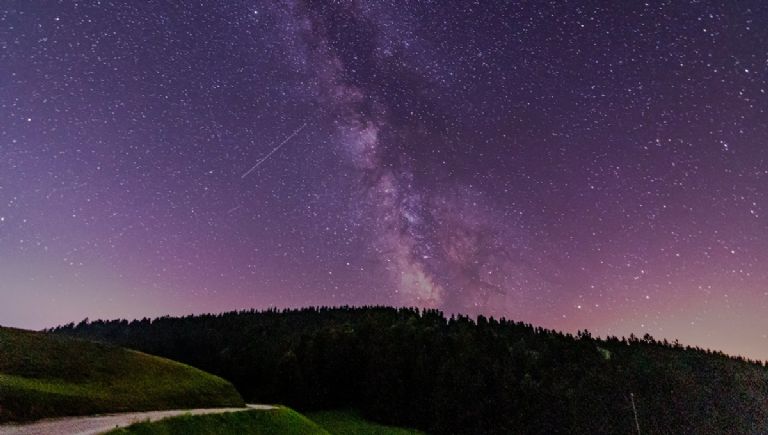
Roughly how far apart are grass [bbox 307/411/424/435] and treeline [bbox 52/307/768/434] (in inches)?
90.0

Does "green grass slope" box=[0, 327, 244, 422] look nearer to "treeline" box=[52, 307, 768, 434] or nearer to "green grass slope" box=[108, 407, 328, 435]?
"green grass slope" box=[108, 407, 328, 435]

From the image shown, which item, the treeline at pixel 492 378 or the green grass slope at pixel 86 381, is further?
the treeline at pixel 492 378

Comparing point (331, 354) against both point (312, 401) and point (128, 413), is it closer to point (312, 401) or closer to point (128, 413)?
point (312, 401)

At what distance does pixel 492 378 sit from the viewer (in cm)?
5812

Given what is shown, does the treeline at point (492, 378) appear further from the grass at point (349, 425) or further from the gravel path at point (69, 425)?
the gravel path at point (69, 425)

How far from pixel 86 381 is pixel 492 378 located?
41.0 metres

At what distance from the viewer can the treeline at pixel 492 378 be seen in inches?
2047

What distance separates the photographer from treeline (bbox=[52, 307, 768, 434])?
52.0 meters

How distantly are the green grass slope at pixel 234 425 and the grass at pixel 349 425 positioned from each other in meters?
18.2

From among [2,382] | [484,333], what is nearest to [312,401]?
[484,333]

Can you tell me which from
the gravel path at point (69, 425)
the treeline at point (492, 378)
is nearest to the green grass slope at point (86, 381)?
the gravel path at point (69, 425)

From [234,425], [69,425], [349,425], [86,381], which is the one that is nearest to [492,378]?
[349,425]

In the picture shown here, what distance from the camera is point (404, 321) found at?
78375 mm

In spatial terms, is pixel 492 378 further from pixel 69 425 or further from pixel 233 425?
pixel 69 425
